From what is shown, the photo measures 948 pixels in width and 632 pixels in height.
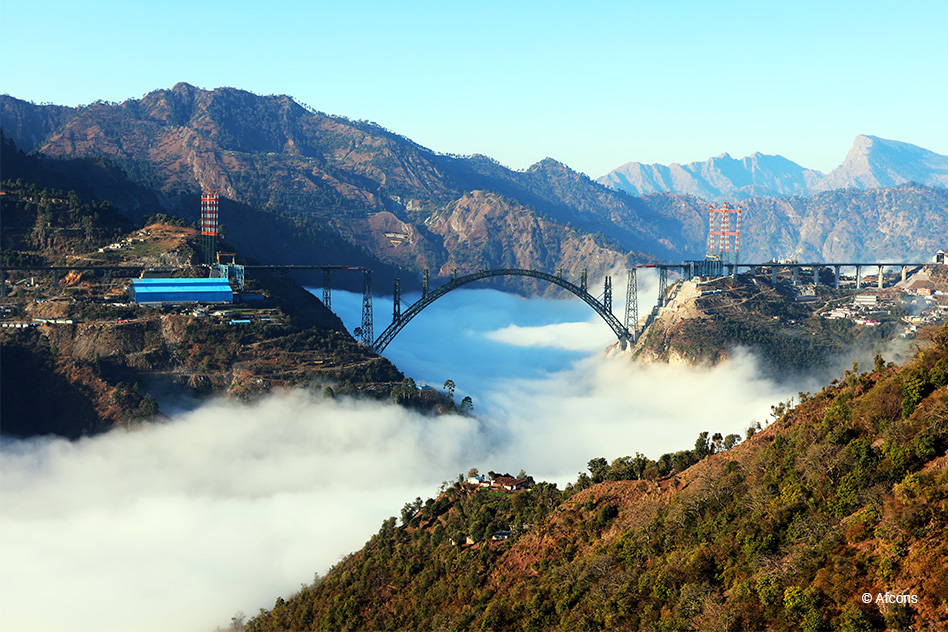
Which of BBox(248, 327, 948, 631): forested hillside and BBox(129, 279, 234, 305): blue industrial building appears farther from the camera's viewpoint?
BBox(129, 279, 234, 305): blue industrial building

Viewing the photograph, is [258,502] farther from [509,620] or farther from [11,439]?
[509,620]

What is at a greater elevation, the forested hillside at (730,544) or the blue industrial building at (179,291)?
the blue industrial building at (179,291)

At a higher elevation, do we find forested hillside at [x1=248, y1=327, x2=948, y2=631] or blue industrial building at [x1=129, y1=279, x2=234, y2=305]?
blue industrial building at [x1=129, y1=279, x2=234, y2=305]

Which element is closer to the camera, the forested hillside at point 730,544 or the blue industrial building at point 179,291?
the forested hillside at point 730,544

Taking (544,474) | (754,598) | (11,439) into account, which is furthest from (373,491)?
(754,598)
